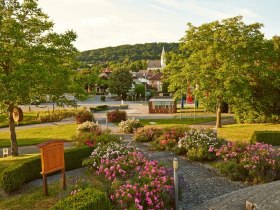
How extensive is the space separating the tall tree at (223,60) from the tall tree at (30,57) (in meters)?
14.1

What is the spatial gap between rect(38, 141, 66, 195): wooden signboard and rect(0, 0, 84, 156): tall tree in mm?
5778

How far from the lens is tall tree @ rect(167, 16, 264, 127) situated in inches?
1172

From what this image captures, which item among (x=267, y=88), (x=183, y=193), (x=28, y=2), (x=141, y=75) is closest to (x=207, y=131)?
(x=183, y=193)

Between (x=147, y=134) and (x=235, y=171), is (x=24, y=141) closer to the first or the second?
(x=147, y=134)

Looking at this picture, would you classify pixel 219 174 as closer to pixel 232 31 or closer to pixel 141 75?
pixel 232 31

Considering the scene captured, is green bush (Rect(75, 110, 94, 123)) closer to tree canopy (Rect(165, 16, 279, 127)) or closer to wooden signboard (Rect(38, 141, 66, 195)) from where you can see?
tree canopy (Rect(165, 16, 279, 127))

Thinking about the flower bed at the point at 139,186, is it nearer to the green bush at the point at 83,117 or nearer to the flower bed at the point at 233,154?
the flower bed at the point at 233,154

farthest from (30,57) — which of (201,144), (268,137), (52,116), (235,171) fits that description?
(52,116)

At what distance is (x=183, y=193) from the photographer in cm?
1303

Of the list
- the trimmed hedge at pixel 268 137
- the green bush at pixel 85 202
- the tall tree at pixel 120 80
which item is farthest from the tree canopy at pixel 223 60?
the tall tree at pixel 120 80

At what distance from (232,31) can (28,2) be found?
19816 millimetres

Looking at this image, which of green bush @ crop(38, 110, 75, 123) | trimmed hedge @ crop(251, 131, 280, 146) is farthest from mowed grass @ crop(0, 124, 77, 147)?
trimmed hedge @ crop(251, 131, 280, 146)

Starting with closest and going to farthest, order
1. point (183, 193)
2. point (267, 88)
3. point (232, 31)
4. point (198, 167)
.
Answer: point (183, 193), point (198, 167), point (232, 31), point (267, 88)

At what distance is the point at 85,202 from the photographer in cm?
859
